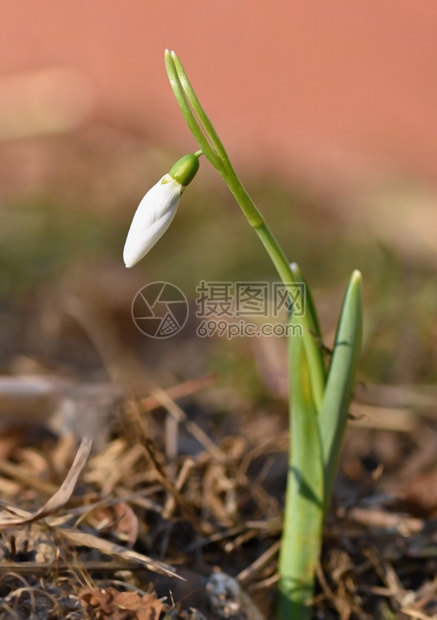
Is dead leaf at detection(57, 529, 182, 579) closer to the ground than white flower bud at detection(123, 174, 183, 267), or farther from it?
closer to the ground

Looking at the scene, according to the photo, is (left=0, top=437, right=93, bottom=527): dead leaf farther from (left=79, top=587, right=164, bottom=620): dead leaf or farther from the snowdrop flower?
the snowdrop flower

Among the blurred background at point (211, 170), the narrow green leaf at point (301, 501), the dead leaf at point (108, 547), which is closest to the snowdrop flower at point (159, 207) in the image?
the narrow green leaf at point (301, 501)

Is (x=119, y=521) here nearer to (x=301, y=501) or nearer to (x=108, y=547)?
(x=108, y=547)

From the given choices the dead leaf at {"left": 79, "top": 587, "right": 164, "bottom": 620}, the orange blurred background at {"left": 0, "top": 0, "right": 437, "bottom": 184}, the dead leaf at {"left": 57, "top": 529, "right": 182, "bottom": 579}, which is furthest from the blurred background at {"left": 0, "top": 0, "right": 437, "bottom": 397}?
the dead leaf at {"left": 79, "top": 587, "right": 164, "bottom": 620}

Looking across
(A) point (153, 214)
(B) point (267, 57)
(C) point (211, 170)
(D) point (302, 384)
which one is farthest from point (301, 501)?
(B) point (267, 57)

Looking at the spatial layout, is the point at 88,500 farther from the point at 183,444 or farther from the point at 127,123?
the point at 127,123

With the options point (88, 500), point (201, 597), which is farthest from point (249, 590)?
point (88, 500)
